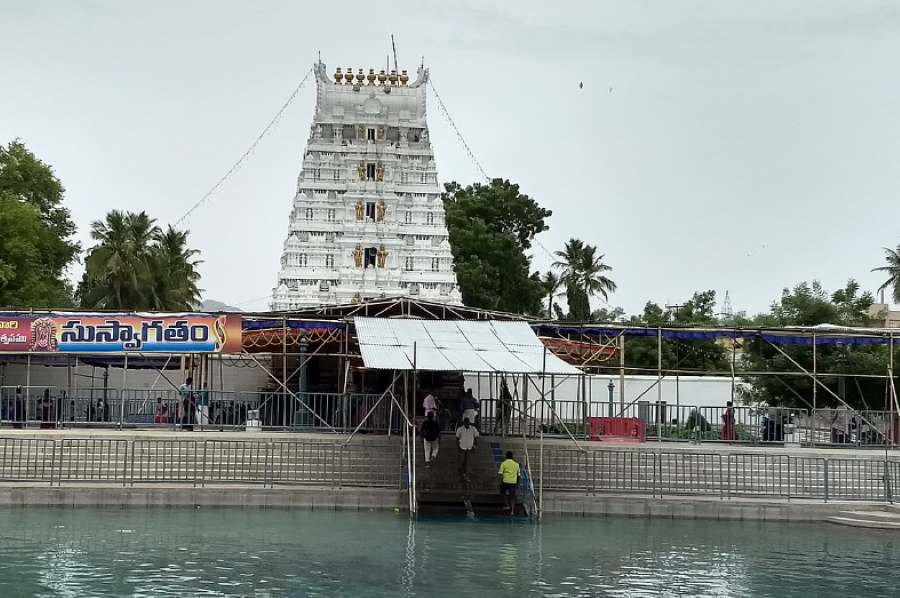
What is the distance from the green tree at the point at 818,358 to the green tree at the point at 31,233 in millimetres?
27847

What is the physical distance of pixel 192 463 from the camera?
21578 mm

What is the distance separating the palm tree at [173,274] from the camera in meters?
49.6

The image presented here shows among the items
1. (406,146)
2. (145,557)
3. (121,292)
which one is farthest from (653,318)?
(145,557)

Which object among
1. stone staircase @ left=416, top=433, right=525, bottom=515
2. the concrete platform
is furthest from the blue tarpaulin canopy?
the concrete platform

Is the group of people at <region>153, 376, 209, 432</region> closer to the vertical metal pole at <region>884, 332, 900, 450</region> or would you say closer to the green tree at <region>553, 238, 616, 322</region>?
the vertical metal pole at <region>884, 332, 900, 450</region>

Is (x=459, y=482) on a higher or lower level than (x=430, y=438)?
lower

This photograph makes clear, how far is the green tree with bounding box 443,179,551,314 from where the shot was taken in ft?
205

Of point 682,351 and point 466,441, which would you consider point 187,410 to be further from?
point 682,351

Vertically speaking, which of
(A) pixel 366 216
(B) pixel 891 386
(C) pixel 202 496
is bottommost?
(C) pixel 202 496

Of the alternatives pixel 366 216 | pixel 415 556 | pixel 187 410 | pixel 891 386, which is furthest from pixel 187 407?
pixel 366 216

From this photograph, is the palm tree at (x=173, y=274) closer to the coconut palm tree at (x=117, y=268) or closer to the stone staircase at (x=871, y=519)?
the coconut palm tree at (x=117, y=268)

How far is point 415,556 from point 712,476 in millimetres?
8598

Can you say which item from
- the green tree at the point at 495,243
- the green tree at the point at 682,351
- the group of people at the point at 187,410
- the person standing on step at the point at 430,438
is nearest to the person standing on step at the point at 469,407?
the person standing on step at the point at 430,438

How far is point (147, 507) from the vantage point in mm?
19562
